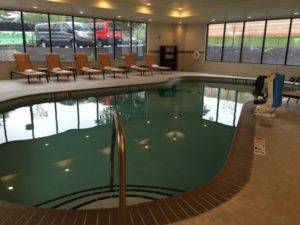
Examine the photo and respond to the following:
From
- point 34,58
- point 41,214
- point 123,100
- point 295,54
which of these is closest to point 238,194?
point 41,214

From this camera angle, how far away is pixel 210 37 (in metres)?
13.6

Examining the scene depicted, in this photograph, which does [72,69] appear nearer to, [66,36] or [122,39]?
[66,36]

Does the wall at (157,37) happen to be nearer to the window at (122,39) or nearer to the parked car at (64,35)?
the window at (122,39)

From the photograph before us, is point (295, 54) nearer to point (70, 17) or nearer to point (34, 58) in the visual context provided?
point (70, 17)

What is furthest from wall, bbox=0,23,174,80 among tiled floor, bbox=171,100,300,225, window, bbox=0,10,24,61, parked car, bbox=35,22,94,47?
tiled floor, bbox=171,100,300,225

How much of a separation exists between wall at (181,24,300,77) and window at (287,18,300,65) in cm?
74

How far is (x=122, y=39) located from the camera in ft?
41.2

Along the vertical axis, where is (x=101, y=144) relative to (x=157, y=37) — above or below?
below

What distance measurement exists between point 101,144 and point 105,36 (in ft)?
28.9

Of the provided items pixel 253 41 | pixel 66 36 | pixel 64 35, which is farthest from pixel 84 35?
pixel 253 41

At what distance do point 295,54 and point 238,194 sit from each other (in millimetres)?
10765

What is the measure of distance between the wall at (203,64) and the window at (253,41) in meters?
0.42

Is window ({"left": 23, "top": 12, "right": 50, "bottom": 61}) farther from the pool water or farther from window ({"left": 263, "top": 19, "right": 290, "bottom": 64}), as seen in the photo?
window ({"left": 263, "top": 19, "right": 290, "bottom": 64})

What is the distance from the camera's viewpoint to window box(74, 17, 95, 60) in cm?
1109
